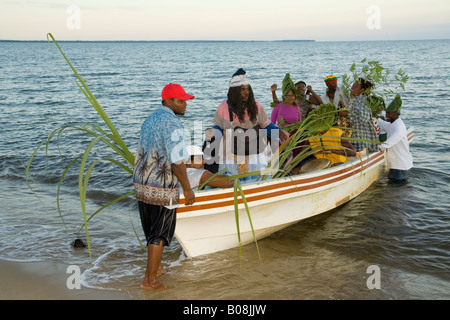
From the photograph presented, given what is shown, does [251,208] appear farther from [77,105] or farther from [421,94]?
[421,94]

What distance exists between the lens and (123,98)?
958 inches

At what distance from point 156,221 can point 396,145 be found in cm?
537

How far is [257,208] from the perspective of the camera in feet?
17.0

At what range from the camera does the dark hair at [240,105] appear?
5.05 meters

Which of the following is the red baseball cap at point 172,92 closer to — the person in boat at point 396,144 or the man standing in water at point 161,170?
the man standing in water at point 161,170

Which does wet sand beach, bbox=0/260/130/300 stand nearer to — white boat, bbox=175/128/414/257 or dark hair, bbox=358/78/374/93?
white boat, bbox=175/128/414/257

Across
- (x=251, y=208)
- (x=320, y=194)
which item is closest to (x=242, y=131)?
(x=251, y=208)

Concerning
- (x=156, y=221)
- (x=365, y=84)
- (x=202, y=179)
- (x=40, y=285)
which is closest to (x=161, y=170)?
(x=156, y=221)

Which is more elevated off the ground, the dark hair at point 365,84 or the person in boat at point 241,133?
the dark hair at point 365,84

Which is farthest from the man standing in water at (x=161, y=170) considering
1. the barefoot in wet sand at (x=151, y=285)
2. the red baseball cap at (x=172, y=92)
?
the barefoot in wet sand at (x=151, y=285)

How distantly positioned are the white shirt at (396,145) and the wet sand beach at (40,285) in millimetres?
5240

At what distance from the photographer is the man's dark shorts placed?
162 inches

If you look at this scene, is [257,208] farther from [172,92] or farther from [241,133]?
[172,92]

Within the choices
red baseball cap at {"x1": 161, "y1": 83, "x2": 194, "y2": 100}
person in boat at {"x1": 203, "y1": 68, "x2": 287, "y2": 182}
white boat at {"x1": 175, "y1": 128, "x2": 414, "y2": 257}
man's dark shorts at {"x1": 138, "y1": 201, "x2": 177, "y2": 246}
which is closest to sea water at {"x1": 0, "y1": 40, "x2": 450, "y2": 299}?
white boat at {"x1": 175, "y1": 128, "x2": 414, "y2": 257}
